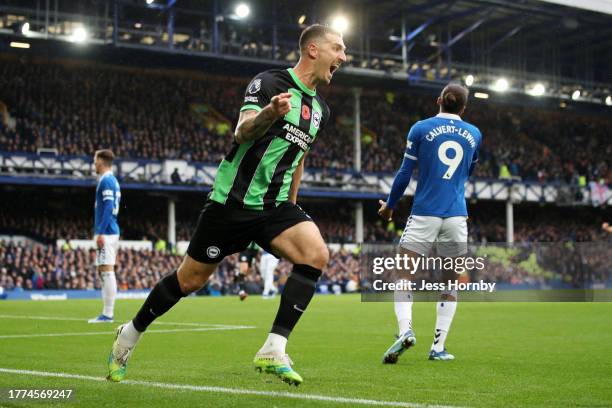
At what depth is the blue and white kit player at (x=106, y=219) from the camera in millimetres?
13023

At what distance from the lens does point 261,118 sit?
5426 mm

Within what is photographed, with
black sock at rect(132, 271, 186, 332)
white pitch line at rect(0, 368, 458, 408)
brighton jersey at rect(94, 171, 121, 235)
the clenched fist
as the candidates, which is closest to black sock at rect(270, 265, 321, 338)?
white pitch line at rect(0, 368, 458, 408)

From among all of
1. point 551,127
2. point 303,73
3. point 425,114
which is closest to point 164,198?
point 425,114

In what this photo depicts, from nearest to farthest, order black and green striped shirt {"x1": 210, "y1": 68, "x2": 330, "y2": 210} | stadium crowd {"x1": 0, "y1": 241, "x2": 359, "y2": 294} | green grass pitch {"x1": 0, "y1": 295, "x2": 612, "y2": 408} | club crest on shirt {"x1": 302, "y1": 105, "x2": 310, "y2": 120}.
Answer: green grass pitch {"x1": 0, "y1": 295, "x2": 612, "y2": 408}
black and green striped shirt {"x1": 210, "y1": 68, "x2": 330, "y2": 210}
club crest on shirt {"x1": 302, "y1": 105, "x2": 310, "y2": 120}
stadium crowd {"x1": 0, "y1": 241, "x2": 359, "y2": 294}

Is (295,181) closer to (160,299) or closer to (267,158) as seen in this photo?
(267,158)

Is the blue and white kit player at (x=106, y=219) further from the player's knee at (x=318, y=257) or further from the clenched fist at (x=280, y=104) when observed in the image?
the clenched fist at (x=280, y=104)

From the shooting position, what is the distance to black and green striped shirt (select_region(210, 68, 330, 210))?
230 inches

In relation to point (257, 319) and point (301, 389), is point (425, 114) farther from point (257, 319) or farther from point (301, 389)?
point (301, 389)

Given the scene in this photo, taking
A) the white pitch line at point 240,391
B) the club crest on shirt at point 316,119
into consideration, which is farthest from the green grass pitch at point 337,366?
the club crest on shirt at point 316,119

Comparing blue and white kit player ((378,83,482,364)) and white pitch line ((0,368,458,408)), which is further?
blue and white kit player ((378,83,482,364))

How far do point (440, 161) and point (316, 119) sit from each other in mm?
2526

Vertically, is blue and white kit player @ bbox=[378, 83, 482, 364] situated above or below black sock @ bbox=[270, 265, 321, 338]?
above

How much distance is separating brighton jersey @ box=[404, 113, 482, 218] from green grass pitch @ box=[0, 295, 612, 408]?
1.36 metres

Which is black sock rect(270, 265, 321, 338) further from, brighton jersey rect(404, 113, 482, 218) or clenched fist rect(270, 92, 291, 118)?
brighton jersey rect(404, 113, 482, 218)
